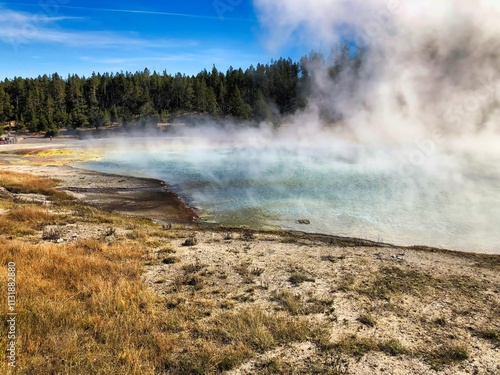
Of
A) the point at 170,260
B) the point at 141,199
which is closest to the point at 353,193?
the point at 141,199

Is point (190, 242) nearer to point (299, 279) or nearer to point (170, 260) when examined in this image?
point (170, 260)

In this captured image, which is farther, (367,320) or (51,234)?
(51,234)

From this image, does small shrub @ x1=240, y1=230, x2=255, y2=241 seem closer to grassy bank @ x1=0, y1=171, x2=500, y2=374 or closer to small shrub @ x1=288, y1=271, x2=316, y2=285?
grassy bank @ x1=0, y1=171, x2=500, y2=374

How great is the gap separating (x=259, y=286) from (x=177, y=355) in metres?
3.91

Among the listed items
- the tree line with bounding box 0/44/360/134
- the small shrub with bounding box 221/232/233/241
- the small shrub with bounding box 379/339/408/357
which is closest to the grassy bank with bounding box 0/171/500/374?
the small shrub with bounding box 379/339/408/357

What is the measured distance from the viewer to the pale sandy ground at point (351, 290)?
6.09 m

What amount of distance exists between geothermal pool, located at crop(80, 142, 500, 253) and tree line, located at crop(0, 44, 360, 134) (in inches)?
1828

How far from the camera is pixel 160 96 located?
108750 millimetres

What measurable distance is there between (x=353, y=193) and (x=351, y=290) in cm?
1816

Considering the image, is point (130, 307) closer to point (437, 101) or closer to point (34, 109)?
point (437, 101)

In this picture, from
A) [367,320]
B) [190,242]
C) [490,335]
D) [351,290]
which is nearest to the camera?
[490,335]

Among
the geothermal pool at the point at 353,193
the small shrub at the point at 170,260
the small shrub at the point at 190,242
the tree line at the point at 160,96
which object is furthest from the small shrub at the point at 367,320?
the tree line at the point at 160,96

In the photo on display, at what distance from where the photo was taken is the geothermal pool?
18359 millimetres

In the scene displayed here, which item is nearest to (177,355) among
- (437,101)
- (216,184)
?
(216,184)
